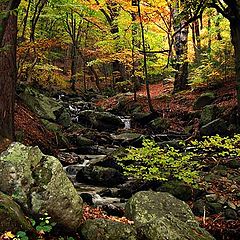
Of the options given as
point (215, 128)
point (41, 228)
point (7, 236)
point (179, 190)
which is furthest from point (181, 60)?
point (7, 236)

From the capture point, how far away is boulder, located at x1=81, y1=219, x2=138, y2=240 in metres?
3.65

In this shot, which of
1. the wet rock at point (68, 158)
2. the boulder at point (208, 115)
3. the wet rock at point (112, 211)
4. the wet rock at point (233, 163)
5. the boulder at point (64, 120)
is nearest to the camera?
the wet rock at point (112, 211)

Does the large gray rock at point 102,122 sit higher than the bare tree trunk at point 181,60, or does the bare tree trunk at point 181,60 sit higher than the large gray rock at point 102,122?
the bare tree trunk at point 181,60

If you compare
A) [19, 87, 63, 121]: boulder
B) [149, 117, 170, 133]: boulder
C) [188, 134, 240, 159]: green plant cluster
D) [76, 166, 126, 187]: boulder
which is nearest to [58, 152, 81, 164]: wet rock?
[76, 166, 126, 187]: boulder

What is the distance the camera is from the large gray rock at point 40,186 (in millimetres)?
3729

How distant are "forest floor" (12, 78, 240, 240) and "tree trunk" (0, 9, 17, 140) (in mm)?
1740

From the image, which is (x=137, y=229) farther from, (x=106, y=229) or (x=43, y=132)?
(x=43, y=132)

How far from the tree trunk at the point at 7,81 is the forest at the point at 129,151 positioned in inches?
0.8

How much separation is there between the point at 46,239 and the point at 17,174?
81cm

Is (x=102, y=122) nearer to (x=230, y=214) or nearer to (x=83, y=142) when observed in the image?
(x=83, y=142)

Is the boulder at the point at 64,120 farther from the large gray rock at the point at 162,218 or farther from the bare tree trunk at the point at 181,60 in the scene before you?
the large gray rock at the point at 162,218

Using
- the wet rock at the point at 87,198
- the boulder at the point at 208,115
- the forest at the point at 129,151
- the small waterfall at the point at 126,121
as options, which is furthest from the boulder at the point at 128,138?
the wet rock at the point at 87,198

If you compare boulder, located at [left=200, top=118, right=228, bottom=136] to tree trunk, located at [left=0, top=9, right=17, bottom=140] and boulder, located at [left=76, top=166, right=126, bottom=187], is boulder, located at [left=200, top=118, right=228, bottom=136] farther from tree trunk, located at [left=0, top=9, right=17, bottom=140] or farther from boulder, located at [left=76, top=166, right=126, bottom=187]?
tree trunk, located at [left=0, top=9, right=17, bottom=140]

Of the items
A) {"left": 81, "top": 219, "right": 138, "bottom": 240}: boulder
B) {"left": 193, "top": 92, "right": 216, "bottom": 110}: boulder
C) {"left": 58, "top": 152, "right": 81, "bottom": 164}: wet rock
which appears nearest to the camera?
{"left": 81, "top": 219, "right": 138, "bottom": 240}: boulder
